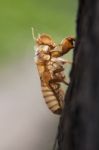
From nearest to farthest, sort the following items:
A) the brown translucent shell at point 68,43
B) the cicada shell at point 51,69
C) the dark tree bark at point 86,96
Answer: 1. the dark tree bark at point 86,96
2. the brown translucent shell at point 68,43
3. the cicada shell at point 51,69

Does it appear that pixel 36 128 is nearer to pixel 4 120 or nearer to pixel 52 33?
pixel 4 120

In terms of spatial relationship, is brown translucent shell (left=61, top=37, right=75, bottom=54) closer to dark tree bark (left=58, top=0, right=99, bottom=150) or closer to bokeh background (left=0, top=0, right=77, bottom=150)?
dark tree bark (left=58, top=0, right=99, bottom=150)

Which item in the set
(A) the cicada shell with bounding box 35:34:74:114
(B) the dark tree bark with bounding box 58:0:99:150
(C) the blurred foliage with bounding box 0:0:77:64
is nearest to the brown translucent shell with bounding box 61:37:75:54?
(A) the cicada shell with bounding box 35:34:74:114

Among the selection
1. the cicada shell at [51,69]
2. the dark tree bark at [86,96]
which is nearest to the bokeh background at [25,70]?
the cicada shell at [51,69]

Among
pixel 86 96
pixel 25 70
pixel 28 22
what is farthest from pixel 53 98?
pixel 28 22

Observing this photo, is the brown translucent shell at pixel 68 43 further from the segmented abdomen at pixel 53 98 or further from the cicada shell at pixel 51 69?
the segmented abdomen at pixel 53 98

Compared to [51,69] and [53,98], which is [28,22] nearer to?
[51,69]

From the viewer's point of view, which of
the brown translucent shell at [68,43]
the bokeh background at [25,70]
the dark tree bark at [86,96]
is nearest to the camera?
the dark tree bark at [86,96]

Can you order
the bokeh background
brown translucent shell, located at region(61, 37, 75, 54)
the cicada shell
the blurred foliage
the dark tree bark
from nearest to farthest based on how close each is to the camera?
the dark tree bark → brown translucent shell, located at region(61, 37, 75, 54) → the cicada shell → the bokeh background → the blurred foliage
